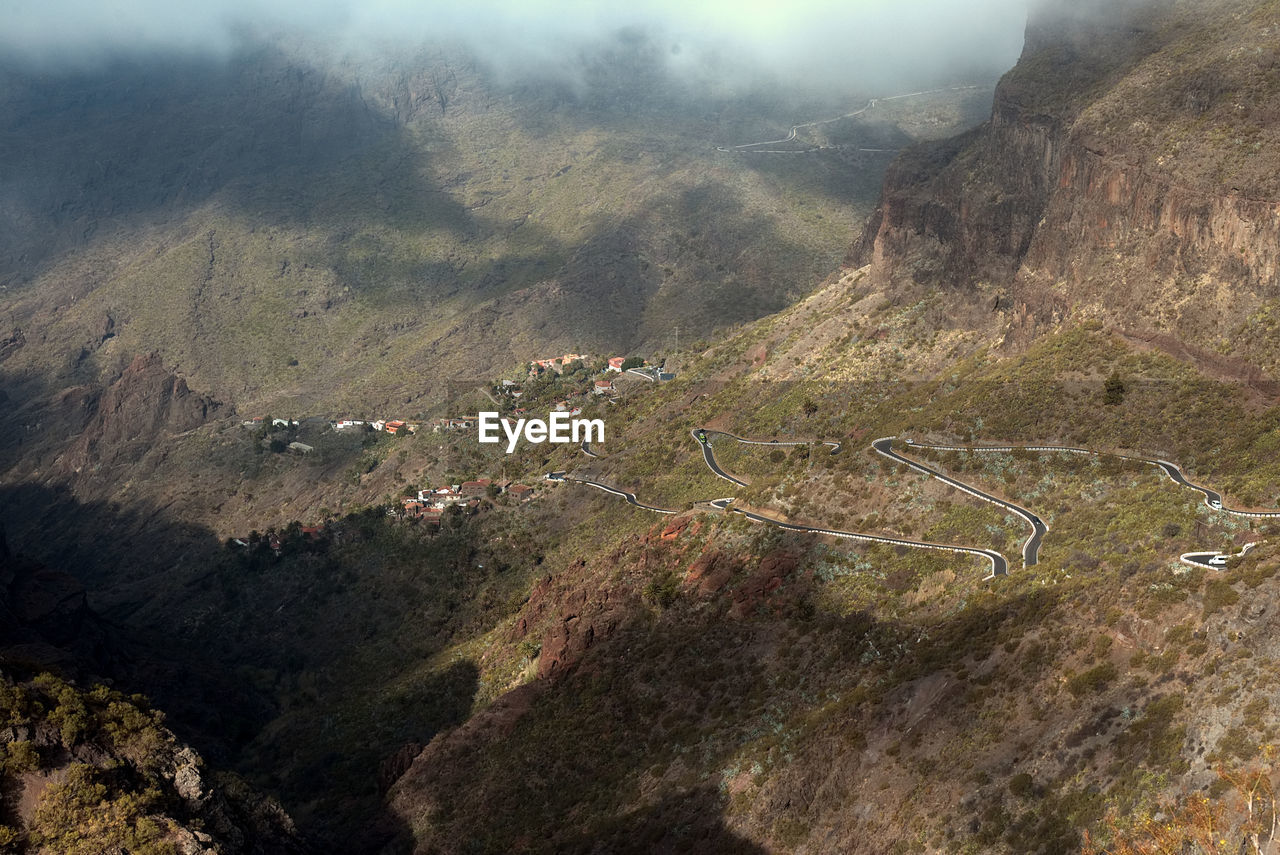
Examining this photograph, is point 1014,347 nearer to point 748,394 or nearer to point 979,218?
point 979,218

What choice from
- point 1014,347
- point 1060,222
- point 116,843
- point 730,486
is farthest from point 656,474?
point 116,843

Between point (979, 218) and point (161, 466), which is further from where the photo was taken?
point (161, 466)

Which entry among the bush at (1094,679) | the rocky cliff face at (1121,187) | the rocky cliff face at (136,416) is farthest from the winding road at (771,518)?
the rocky cliff face at (136,416)

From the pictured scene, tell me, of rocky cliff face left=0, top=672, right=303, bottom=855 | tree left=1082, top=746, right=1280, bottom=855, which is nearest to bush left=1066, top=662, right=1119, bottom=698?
tree left=1082, top=746, right=1280, bottom=855

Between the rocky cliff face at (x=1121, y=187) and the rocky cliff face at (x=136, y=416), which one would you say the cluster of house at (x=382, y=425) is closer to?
the rocky cliff face at (x=136, y=416)

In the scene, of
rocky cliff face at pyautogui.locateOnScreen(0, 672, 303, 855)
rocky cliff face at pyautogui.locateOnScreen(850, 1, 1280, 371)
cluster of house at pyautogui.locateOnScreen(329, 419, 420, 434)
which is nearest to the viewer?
rocky cliff face at pyautogui.locateOnScreen(0, 672, 303, 855)

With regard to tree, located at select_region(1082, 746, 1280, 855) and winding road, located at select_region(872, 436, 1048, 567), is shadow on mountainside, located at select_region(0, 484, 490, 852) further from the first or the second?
tree, located at select_region(1082, 746, 1280, 855)

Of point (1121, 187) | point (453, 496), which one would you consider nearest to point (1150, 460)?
point (1121, 187)
